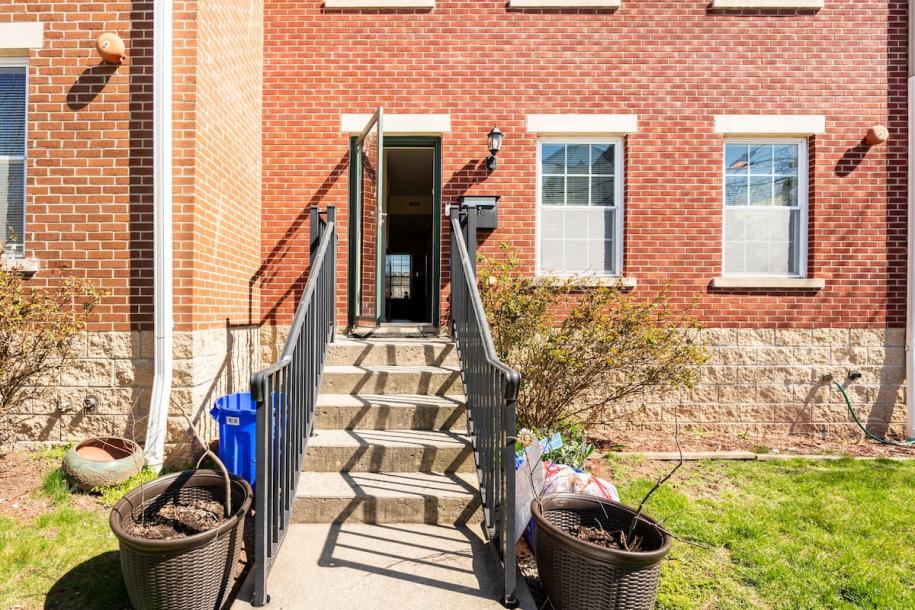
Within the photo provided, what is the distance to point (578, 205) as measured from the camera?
5.46 m

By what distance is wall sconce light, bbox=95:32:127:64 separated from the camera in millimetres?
3730

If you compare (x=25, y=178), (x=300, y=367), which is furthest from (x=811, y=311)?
(x=25, y=178)

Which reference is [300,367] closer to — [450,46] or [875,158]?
[450,46]

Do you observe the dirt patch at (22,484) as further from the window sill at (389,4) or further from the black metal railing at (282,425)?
the window sill at (389,4)

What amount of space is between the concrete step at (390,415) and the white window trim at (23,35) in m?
3.86

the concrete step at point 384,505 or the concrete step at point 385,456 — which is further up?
the concrete step at point 385,456

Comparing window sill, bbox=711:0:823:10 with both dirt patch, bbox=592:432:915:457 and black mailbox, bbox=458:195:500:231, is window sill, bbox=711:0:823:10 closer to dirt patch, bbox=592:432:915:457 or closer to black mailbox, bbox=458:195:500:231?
black mailbox, bbox=458:195:500:231

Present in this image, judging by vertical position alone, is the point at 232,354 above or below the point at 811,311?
below

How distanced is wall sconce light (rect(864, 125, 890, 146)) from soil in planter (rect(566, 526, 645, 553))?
18.3 ft

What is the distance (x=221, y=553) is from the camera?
2.23 m

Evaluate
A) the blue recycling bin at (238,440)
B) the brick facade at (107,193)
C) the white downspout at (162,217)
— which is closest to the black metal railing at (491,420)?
the blue recycling bin at (238,440)

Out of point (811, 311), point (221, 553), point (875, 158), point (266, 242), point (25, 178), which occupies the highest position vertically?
point (875, 158)

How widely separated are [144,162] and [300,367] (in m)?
2.47

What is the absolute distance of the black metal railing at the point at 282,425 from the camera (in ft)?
7.17
